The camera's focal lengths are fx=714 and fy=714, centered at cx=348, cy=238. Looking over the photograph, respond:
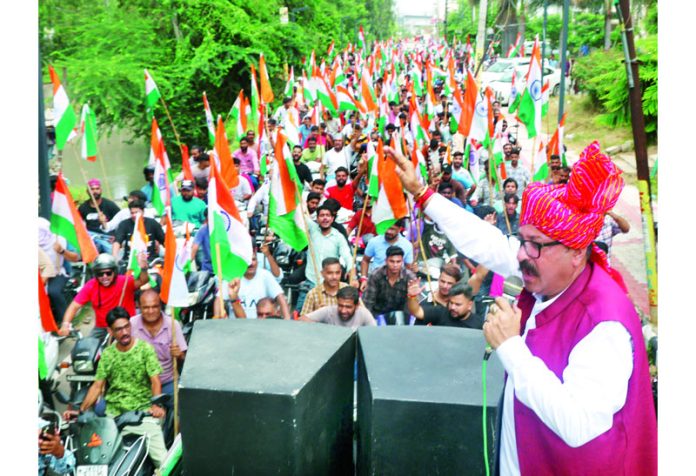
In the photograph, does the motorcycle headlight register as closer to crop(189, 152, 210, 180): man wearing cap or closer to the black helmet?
the black helmet

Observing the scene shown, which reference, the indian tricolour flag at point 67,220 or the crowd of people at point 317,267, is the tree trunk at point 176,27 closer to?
the crowd of people at point 317,267

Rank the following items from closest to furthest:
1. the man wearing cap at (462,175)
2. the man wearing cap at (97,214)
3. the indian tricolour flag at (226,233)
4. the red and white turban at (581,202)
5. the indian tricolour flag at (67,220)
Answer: the red and white turban at (581,202), the indian tricolour flag at (226,233), the indian tricolour flag at (67,220), the man wearing cap at (97,214), the man wearing cap at (462,175)

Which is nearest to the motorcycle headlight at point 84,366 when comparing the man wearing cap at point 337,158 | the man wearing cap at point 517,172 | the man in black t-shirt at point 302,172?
the man in black t-shirt at point 302,172

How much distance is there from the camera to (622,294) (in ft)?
6.64

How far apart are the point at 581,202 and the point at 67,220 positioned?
5.21m

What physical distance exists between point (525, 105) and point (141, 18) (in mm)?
12250

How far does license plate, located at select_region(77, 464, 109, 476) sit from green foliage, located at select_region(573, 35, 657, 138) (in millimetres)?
14917

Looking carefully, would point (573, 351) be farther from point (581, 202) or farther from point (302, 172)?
point (302, 172)

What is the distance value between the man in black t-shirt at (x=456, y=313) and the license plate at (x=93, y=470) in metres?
2.60

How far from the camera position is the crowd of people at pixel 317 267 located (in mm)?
5230

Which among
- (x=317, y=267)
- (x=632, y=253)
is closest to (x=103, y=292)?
(x=317, y=267)

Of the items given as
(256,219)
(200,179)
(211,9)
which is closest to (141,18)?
(211,9)

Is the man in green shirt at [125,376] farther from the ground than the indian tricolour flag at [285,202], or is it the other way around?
the indian tricolour flag at [285,202]

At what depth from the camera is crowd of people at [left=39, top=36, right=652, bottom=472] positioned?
5230 millimetres
